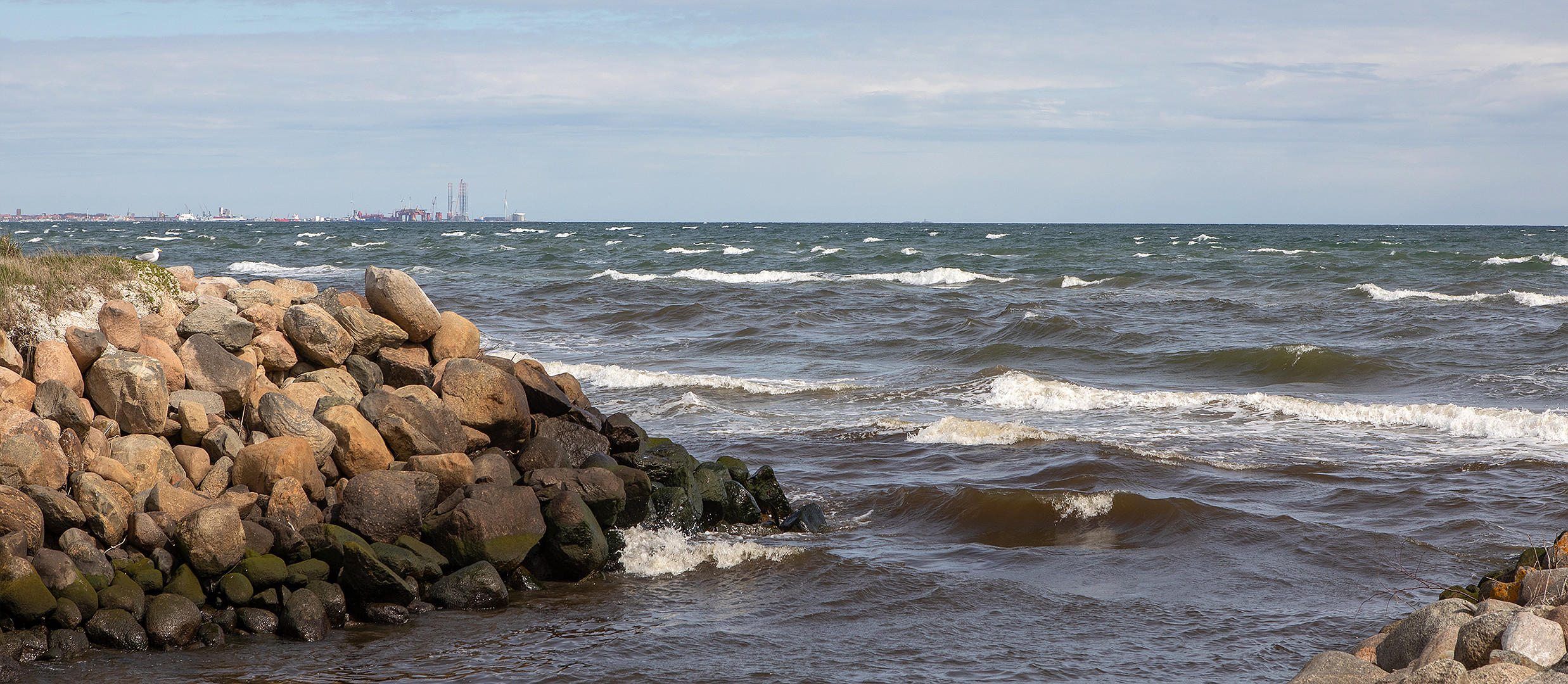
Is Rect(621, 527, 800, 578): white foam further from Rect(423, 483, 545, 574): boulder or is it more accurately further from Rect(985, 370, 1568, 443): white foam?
Rect(985, 370, 1568, 443): white foam

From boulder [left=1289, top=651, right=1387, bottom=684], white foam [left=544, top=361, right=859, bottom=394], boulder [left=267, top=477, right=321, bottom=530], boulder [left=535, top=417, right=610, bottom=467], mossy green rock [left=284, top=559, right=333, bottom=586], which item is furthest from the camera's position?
white foam [left=544, top=361, right=859, bottom=394]

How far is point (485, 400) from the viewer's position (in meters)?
8.35

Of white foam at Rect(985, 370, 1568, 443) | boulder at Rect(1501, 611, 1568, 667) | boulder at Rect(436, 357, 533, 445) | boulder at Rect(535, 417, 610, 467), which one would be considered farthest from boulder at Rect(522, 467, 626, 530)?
white foam at Rect(985, 370, 1568, 443)

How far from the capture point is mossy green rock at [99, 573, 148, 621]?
5883 millimetres

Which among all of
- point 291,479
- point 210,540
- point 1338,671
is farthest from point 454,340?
point 1338,671

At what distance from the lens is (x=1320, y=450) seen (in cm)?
1115

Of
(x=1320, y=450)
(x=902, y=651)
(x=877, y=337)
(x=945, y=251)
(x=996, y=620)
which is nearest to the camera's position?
(x=902, y=651)

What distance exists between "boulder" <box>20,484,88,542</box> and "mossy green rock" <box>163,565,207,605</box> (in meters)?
0.58

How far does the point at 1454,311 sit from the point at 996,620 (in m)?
21.5

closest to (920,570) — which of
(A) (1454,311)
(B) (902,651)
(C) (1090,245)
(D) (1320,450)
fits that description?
(B) (902,651)

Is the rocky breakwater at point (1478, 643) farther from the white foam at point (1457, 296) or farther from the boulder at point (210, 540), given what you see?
the white foam at point (1457, 296)

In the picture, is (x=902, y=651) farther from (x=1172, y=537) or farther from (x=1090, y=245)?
(x=1090, y=245)

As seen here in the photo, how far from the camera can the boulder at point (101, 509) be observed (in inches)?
241

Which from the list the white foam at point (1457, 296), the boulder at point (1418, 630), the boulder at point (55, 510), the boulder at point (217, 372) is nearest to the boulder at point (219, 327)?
the boulder at point (217, 372)
